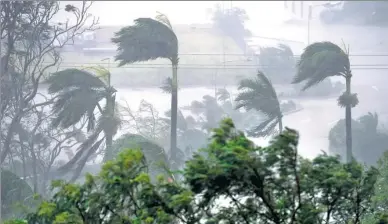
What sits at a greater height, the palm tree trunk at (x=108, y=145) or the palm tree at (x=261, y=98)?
the palm tree at (x=261, y=98)

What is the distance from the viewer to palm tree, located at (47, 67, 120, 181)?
7.16 metres

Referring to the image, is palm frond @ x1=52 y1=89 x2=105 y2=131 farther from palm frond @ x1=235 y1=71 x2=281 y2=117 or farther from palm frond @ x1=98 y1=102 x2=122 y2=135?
palm frond @ x1=235 y1=71 x2=281 y2=117

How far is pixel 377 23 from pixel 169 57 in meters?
1.77

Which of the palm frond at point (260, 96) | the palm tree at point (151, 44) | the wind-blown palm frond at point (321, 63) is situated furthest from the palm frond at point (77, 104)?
the wind-blown palm frond at point (321, 63)

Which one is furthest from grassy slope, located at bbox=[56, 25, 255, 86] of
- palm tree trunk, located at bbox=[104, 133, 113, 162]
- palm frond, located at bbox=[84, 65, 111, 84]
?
palm tree trunk, located at bbox=[104, 133, 113, 162]

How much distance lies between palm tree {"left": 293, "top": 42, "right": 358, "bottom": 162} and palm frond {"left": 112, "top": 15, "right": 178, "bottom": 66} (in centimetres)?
108

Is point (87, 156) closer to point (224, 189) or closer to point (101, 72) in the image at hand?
point (101, 72)

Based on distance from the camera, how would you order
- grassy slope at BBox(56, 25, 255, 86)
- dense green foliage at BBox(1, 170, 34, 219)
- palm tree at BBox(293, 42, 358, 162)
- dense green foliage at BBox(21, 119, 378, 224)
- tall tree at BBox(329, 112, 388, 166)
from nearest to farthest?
1. dense green foliage at BBox(21, 119, 378, 224)
2. dense green foliage at BBox(1, 170, 34, 219)
3. tall tree at BBox(329, 112, 388, 166)
4. palm tree at BBox(293, 42, 358, 162)
5. grassy slope at BBox(56, 25, 255, 86)

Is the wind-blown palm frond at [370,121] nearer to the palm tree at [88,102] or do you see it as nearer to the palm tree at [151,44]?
the palm tree at [151,44]

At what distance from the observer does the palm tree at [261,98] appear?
6984mm

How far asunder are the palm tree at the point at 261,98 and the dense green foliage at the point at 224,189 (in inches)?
136

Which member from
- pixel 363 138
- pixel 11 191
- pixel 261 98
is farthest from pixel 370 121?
pixel 11 191

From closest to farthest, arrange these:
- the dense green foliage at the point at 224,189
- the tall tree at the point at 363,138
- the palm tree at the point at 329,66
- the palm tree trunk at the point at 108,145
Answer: the dense green foliage at the point at 224,189 → the palm tree trunk at the point at 108,145 → the tall tree at the point at 363,138 → the palm tree at the point at 329,66

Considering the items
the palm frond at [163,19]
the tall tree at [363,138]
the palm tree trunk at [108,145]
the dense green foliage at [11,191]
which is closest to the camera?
the dense green foliage at [11,191]
